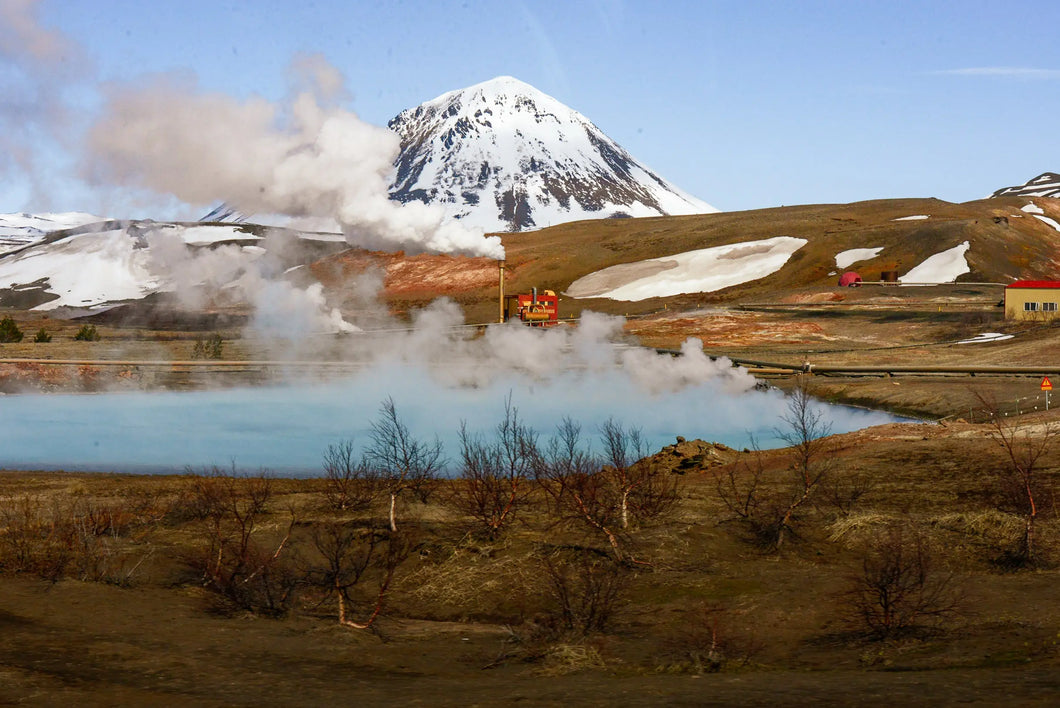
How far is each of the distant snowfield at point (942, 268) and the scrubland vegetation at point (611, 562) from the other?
69434 millimetres

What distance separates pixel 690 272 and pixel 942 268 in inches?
1039

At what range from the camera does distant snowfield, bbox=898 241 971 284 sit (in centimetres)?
10031

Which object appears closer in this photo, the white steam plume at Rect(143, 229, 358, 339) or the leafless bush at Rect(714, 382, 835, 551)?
the leafless bush at Rect(714, 382, 835, 551)

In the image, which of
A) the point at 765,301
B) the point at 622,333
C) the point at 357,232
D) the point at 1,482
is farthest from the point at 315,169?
the point at 1,482

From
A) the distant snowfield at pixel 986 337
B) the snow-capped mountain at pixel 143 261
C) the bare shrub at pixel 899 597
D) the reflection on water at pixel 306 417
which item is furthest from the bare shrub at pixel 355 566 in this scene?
the snow-capped mountain at pixel 143 261

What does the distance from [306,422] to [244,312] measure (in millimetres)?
50688

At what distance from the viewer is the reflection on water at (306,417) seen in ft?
143

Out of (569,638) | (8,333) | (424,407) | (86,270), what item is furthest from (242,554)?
(86,270)

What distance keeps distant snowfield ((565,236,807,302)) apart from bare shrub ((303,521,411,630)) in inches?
3396

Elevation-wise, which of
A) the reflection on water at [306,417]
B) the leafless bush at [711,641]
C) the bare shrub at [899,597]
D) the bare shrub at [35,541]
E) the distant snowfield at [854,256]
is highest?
the distant snowfield at [854,256]

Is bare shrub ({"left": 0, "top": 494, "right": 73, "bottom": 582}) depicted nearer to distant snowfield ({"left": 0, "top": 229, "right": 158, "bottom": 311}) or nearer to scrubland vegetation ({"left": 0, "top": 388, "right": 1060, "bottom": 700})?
scrubland vegetation ({"left": 0, "top": 388, "right": 1060, "bottom": 700})

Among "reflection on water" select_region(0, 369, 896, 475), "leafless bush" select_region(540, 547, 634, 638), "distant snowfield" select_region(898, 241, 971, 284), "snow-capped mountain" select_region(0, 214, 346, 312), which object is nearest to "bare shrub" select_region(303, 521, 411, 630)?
"leafless bush" select_region(540, 547, 634, 638)

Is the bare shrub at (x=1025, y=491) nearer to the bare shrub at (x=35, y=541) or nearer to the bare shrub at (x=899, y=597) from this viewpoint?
the bare shrub at (x=899, y=597)

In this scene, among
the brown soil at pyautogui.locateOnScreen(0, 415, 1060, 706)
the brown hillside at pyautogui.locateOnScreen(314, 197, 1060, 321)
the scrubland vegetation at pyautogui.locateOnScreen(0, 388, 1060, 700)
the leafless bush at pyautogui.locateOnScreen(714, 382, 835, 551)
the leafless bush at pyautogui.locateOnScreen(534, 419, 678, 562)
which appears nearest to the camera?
the brown soil at pyautogui.locateOnScreen(0, 415, 1060, 706)
